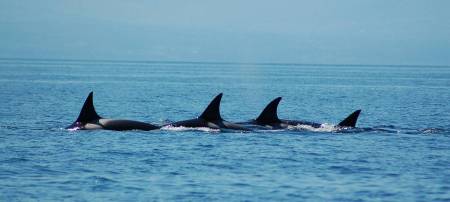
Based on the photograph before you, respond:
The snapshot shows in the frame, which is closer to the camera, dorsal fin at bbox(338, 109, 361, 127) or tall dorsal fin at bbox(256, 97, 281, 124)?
tall dorsal fin at bbox(256, 97, 281, 124)

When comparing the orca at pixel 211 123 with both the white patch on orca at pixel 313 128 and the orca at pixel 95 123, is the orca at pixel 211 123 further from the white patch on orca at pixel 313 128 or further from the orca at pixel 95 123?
the white patch on orca at pixel 313 128

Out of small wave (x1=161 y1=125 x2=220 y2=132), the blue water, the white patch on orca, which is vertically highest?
small wave (x1=161 y1=125 x2=220 y2=132)

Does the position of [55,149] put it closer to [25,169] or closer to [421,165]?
[25,169]

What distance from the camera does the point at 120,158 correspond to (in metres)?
24.6

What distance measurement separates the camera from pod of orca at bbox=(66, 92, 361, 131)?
32219 millimetres

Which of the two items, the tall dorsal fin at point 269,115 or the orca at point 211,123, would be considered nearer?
the orca at point 211,123

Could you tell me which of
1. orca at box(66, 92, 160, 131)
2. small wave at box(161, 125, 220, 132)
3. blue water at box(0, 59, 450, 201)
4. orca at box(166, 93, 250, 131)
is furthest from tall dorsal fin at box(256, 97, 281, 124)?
orca at box(66, 92, 160, 131)

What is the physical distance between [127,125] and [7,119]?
974 cm

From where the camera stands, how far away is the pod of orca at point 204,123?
106 ft

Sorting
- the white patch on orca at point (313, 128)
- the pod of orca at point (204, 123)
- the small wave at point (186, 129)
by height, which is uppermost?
the pod of orca at point (204, 123)

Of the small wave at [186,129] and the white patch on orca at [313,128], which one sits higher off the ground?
the small wave at [186,129]

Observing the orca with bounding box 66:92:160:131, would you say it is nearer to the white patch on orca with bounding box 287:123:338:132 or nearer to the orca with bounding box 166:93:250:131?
the orca with bounding box 166:93:250:131

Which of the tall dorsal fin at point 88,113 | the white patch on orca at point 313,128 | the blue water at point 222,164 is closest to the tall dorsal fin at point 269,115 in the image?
the white patch on orca at point 313,128

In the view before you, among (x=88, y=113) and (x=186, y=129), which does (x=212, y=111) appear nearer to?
(x=186, y=129)
